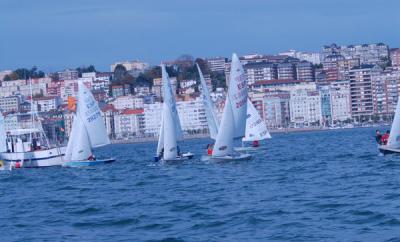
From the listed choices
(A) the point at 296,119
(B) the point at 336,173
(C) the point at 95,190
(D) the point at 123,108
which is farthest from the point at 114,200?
(D) the point at 123,108

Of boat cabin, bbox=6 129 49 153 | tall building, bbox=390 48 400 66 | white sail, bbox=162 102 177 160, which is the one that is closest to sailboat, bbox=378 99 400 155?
white sail, bbox=162 102 177 160

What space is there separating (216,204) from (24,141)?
25.1 meters

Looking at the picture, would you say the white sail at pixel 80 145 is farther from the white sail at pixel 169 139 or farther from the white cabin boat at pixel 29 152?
the white sail at pixel 169 139

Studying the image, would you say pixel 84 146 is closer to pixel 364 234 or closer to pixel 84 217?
pixel 84 217

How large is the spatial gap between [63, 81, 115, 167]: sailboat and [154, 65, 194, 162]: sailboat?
11.8ft

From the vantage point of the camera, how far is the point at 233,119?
39.6 meters

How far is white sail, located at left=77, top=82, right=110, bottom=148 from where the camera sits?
46688mm

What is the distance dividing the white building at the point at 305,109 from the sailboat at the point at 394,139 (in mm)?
100216

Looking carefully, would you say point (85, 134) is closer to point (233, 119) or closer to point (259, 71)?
point (233, 119)

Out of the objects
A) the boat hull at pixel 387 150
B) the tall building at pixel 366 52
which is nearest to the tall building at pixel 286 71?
the tall building at pixel 366 52

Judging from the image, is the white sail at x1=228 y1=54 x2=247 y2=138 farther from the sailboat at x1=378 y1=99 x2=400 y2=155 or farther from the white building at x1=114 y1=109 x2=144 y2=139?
the white building at x1=114 y1=109 x2=144 y2=139

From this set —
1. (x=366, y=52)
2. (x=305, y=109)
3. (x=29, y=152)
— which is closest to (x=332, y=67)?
(x=305, y=109)

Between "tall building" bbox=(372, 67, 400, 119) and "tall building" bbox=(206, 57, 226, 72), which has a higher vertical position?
"tall building" bbox=(206, 57, 226, 72)

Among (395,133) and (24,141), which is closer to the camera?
(395,133)
